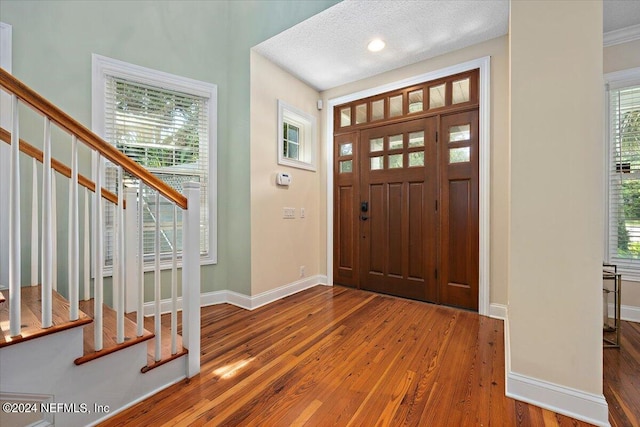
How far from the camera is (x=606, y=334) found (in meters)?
2.18

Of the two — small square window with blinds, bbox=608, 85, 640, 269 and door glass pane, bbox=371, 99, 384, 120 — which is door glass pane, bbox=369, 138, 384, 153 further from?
small square window with blinds, bbox=608, 85, 640, 269

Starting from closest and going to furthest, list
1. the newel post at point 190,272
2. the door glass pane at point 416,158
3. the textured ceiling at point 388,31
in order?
the newel post at point 190,272
the textured ceiling at point 388,31
the door glass pane at point 416,158

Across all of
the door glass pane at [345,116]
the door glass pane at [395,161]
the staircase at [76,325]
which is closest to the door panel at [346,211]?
the door glass pane at [345,116]

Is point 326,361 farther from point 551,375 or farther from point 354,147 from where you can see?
point 354,147

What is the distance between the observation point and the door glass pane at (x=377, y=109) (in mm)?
3293

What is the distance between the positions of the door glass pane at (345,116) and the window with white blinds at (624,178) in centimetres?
246

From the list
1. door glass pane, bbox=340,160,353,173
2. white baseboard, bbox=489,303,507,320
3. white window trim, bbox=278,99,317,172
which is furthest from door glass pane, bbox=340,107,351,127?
white baseboard, bbox=489,303,507,320

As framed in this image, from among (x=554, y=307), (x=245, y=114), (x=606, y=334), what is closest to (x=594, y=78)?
(x=554, y=307)

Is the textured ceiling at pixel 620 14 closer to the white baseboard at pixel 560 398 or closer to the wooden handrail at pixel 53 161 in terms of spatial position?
the white baseboard at pixel 560 398

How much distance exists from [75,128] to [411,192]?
277 centimetres

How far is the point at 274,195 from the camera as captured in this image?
3111 millimetres

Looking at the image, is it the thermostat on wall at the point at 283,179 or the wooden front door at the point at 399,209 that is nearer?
the wooden front door at the point at 399,209

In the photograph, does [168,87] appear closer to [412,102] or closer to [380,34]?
[380,34]

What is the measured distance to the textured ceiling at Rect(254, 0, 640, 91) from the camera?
223 cm
